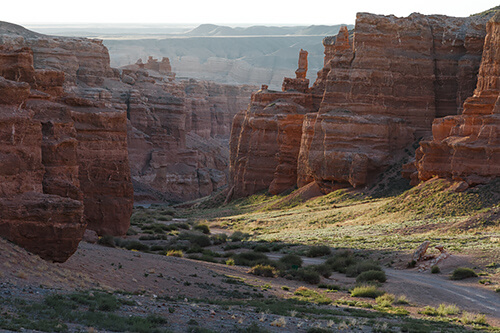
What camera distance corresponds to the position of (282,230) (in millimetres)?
49781

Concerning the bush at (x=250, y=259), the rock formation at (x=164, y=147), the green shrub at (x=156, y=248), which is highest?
the bush at (x=250, y=259)

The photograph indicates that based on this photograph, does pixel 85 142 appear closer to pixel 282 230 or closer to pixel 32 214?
pixel 32 214

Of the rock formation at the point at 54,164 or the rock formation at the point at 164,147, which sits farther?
the rock formation at the point at 164,147

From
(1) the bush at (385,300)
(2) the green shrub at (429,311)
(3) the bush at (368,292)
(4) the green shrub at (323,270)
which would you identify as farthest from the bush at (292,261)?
(2) the green shrub at (429,311)

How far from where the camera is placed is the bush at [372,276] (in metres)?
28.4

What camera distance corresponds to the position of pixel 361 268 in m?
30.9

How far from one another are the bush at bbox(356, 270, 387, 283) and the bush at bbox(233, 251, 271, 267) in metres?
4.86

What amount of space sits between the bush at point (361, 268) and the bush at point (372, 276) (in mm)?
1647

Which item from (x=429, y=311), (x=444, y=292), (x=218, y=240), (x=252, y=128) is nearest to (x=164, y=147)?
(x=252, y=128)

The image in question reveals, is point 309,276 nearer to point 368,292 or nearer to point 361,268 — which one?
point 361,268

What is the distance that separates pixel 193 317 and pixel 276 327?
1868 mm

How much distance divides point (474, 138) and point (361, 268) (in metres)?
15.9

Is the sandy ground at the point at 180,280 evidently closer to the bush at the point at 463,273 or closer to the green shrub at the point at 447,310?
the bush at the point at 463,273

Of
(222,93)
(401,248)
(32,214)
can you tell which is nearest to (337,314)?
(32,214)
